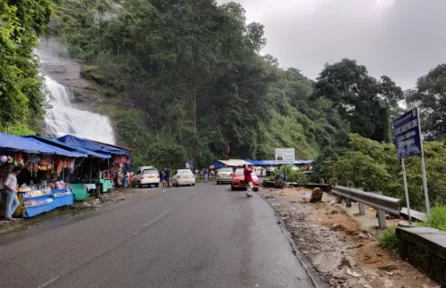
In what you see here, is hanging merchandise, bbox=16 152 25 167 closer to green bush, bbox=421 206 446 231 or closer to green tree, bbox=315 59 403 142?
green bush, bbox=421 206 446 231

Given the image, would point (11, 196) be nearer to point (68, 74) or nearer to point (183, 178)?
point (183, 178)

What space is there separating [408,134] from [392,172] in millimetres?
12447

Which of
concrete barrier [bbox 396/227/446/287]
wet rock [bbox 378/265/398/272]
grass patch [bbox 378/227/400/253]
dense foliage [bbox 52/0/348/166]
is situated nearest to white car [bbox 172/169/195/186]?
dense foliage [bbox 52/0/348/166]

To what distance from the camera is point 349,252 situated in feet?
23.1

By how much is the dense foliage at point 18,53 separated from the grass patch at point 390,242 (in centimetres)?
1112

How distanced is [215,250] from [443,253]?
3855mm

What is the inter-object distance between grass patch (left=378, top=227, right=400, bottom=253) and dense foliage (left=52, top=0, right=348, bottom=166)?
128ft

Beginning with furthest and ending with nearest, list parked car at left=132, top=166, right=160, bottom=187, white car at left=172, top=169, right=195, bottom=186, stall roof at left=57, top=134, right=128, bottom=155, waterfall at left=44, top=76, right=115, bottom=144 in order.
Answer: waterfall at left=44, top=76, right=115, bottom=144, white car at left=172, top=169, right=195, bottom=186, parked car at left=132, top=166, right=160, bottom=187, stall roof at left=57, top=134, right=128, bottom=155

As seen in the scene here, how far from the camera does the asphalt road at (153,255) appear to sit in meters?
5.25

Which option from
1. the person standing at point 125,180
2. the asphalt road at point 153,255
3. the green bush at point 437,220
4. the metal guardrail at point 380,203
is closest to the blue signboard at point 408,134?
the metal guardrail at point 380,203

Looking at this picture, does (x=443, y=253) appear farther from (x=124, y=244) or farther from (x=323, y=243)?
(x=124, y=244)

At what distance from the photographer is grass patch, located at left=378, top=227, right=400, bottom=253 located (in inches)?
262

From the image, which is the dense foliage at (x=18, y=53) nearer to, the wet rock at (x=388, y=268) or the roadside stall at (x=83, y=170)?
the roadside stall at (x=83, y=170)

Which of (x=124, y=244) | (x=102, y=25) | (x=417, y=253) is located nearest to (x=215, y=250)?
(x=124, y=244)
